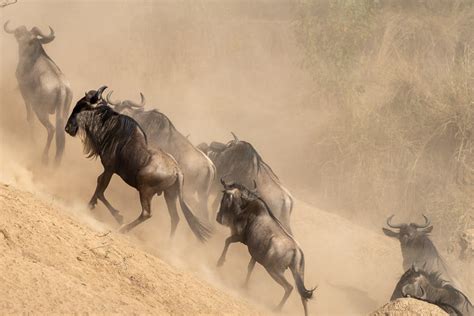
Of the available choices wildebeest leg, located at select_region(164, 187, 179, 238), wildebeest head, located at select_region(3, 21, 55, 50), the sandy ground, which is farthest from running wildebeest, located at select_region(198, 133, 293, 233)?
wildebeest head, located at select_region(3, 21, 55, 50)

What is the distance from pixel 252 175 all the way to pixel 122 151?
Answer: 3.17 m

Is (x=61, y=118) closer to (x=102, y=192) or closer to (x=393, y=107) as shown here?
(x=102, y=192)

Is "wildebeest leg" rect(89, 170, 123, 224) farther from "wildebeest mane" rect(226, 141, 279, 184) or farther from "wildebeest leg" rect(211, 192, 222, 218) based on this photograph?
"wildebeest mane" rect(226, 141, 279, 184)

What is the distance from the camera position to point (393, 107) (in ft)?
74.7

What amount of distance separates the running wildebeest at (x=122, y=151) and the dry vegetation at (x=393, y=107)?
35.8 ft

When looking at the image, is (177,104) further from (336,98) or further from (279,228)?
(279,228)

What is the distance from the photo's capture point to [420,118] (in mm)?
21875

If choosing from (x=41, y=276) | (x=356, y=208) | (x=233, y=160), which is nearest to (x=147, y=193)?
(x=233, y=160)

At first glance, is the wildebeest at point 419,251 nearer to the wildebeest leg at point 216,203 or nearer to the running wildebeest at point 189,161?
the wildebeest leg at point 216,203

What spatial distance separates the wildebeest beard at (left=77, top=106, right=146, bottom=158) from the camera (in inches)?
411

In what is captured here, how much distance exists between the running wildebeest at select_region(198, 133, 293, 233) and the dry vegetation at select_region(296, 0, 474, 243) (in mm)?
7797

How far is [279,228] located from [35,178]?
4.54m

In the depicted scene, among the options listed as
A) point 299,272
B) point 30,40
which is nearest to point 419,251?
point 299,272

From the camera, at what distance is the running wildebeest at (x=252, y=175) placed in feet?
41.5
